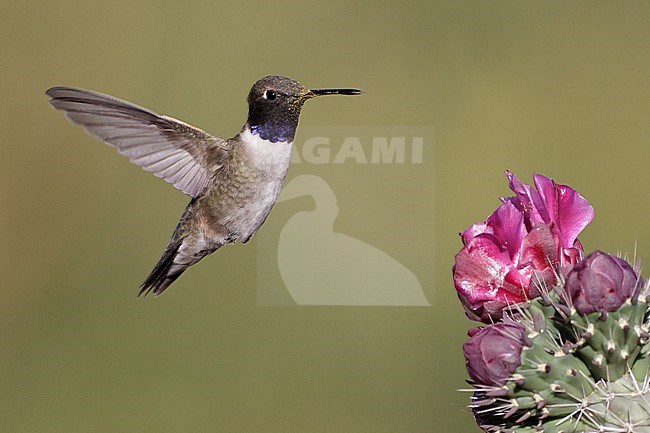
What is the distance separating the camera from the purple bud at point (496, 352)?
102cm

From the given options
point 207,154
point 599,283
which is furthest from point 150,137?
point 599,283

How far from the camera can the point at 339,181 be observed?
4.42 meters

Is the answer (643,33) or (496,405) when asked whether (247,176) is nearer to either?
(496,405)

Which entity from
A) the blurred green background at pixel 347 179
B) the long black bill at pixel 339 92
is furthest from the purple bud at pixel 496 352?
the blurred green background at pixel 347 179

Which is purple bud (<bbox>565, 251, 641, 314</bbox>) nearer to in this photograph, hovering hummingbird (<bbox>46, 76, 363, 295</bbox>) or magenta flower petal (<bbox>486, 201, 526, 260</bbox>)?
magenta flower petal (<bbox>486, 201, 526, 260</bbox>)

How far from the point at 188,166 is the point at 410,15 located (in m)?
2.97

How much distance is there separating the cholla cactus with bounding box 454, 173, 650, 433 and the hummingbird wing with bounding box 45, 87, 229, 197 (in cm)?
95

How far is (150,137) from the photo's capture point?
190cm

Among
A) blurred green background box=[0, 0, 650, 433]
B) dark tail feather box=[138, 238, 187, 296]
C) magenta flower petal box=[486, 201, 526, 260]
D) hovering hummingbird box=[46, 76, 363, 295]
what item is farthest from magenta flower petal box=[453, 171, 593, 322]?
blurred green background box=[0, 0, 650, 433]

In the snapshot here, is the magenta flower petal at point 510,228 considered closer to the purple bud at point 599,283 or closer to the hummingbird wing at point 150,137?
the purple bud at point 599,283

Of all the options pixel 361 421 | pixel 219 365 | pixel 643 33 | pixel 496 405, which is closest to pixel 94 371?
pixel 219 365

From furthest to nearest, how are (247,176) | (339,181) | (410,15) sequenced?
(410,15), (339,181), (247,176)

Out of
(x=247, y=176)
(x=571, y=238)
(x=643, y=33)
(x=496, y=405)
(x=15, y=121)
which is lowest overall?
(x=496, y=405)

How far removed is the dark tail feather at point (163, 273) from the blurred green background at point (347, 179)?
2329mm
